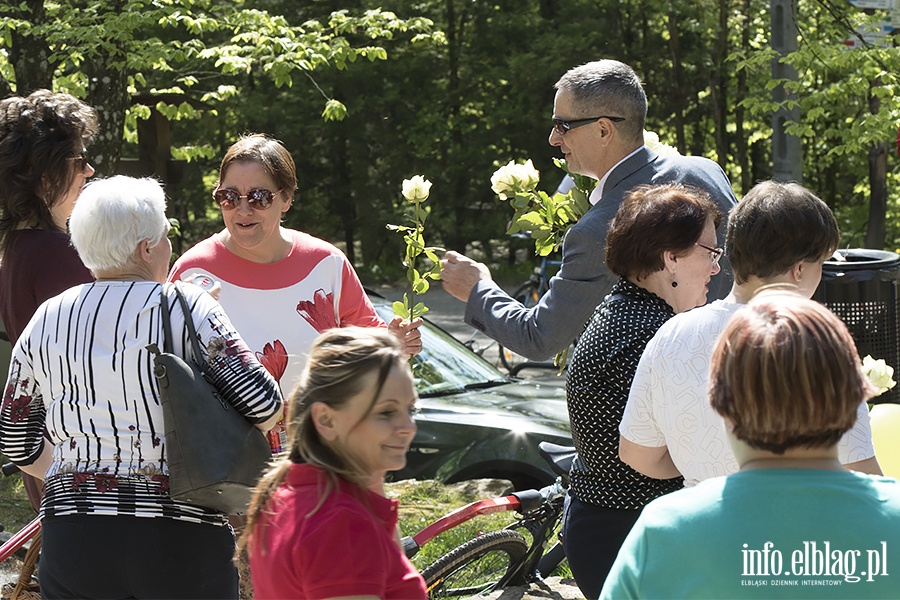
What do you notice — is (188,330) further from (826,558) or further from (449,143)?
(449,143)

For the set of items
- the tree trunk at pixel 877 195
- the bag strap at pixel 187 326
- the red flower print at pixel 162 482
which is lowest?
the tree trunk at pixel 877 195

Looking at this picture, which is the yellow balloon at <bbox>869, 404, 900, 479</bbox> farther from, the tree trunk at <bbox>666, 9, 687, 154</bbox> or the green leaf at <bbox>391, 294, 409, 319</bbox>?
the tree trunk at <bbox>666, 9, 687, 154</bbox>

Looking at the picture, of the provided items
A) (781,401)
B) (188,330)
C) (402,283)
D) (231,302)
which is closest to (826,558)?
(781,401)

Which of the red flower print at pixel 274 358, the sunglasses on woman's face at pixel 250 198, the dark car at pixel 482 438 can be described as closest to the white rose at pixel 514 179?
the sunglasses on woman's face at pixel 250 198

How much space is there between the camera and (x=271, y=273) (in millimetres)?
3750

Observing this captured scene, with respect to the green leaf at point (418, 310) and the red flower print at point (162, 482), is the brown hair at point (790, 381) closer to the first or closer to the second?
the red flower print at point (162, 482)

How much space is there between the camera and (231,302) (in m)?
3.70

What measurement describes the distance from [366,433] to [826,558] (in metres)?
0.85

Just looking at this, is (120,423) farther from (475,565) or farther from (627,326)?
(475,565)

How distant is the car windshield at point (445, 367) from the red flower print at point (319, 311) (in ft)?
9.00

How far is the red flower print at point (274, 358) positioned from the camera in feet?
11.9

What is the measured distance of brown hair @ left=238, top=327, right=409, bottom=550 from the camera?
6.71 ft

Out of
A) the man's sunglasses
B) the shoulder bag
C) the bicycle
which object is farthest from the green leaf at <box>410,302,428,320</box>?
the shoulder bag

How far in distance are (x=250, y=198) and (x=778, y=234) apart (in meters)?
1.87
